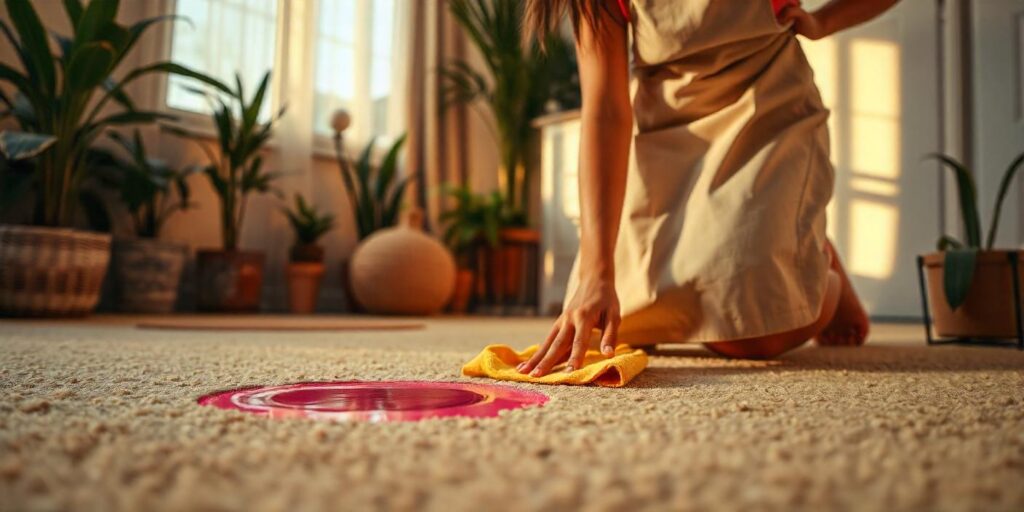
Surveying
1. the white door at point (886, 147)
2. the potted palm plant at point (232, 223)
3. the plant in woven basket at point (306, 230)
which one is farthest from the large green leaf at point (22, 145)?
the white door at point (886, 147)

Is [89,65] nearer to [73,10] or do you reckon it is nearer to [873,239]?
[73,10]

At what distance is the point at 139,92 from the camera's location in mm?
2564

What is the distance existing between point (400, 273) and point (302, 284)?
0.39 metres

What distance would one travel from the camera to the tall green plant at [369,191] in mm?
2926

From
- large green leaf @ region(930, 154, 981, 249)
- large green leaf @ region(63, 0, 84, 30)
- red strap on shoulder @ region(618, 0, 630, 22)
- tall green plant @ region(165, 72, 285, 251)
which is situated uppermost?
large green leaf @ region(63, 0, 84, 30)

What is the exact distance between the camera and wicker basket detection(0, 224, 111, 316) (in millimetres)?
1792

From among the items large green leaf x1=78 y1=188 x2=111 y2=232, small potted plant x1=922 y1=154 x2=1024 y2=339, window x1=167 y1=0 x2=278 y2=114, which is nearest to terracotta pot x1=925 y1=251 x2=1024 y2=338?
small potted plant x1=922 y1=154 x2=1024 y2=339

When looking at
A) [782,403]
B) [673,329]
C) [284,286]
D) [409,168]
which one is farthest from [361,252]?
[782,403]

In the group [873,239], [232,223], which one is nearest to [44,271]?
[232,223]

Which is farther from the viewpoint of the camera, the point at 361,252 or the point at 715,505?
the point at 361,252

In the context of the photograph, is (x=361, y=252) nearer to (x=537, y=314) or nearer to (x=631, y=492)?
(x=537, y=314)

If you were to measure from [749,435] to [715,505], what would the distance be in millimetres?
143

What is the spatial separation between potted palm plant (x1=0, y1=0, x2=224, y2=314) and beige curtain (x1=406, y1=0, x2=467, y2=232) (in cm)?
143

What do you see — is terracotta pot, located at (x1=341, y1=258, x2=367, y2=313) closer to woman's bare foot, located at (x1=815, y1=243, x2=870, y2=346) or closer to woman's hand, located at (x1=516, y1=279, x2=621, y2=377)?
woman's bare foot, located at (x1=815, y1=243, x2=870, y2=346)
